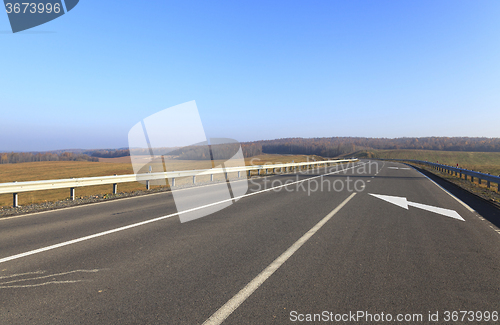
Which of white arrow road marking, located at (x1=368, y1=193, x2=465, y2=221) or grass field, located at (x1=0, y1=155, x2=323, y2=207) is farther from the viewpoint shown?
grass field, located at (x1=0, y1=155, x2=323, y2=207)

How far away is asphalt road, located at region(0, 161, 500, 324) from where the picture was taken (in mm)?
2996

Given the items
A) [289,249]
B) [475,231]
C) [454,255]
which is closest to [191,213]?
[289,249]

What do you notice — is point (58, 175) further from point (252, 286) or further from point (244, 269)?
point (252, 286)

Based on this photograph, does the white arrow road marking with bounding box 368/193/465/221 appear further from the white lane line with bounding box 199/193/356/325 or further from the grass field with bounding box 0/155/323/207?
the grass field with bounding box 0/155/323/207

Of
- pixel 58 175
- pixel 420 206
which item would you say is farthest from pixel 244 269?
pixel 58 175

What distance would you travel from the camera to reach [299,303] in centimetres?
311

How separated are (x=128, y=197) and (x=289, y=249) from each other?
30.0 feet

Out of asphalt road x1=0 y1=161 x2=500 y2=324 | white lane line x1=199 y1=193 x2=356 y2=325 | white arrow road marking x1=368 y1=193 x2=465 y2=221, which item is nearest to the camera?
white lane line x1=199 y1=193 x2=356 y2=325

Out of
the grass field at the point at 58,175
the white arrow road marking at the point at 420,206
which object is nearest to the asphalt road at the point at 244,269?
the white arrow road marking at the point at 420,206

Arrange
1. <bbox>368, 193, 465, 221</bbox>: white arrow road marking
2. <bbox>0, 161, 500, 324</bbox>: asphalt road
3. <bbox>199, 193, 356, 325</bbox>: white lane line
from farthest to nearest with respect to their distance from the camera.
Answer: <bbox>368, 193, 465, 221</bbox>: white arrow road marking, <bbox>0, 161, 500, 324</bbox>: asphalt road, <bbox>199, 193, 356, 325</bbox>: white lane line

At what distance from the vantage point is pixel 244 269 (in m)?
4.06

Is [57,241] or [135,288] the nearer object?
[135,288]

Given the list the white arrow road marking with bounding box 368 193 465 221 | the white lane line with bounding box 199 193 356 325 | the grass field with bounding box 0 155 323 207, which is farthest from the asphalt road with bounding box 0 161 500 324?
the grass field with bounding box 0 155 323 207

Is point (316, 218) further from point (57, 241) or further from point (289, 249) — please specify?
point (57, 241)
